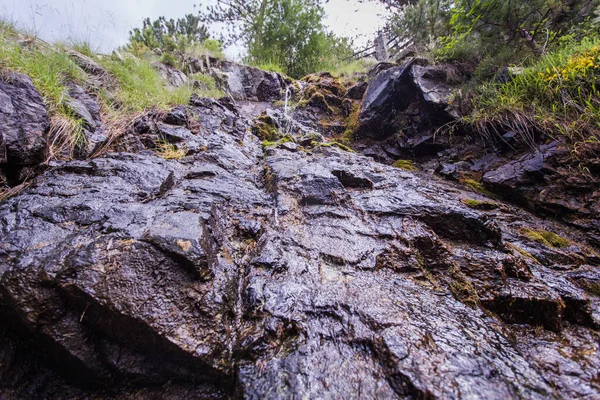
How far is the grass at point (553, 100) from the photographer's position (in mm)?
2654

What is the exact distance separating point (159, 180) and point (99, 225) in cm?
80

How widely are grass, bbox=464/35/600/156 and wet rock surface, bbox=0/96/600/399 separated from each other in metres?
1.38

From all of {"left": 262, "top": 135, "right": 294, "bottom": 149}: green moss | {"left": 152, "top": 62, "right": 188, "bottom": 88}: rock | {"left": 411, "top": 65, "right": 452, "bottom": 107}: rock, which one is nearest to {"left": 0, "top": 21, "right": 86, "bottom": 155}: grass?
{"left": 262, "top": 135, "right": 294, "bottom": 149}: green moss

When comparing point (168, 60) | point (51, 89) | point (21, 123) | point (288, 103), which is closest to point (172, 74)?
point (168, 60)

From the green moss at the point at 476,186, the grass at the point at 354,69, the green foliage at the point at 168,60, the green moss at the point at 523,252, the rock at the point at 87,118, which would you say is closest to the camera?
the green moss at the point at 523,252

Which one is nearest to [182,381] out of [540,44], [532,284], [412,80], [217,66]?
[532,284]

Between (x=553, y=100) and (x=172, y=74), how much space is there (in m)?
7.06

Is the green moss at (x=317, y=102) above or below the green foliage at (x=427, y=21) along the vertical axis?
below

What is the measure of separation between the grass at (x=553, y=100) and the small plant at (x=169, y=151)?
4.13 m

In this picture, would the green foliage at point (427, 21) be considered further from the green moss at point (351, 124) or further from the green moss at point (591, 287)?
A: the green moss at point (591, 287)

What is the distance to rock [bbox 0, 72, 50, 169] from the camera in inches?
76.3

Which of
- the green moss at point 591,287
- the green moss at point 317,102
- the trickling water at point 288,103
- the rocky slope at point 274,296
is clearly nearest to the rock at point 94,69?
the rocky slope at point 274,296

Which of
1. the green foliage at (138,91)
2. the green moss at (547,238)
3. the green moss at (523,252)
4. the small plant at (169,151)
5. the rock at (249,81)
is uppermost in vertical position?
the rock at (249,81)

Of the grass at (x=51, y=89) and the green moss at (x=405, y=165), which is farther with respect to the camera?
the green moss at (x=405, y=165)
